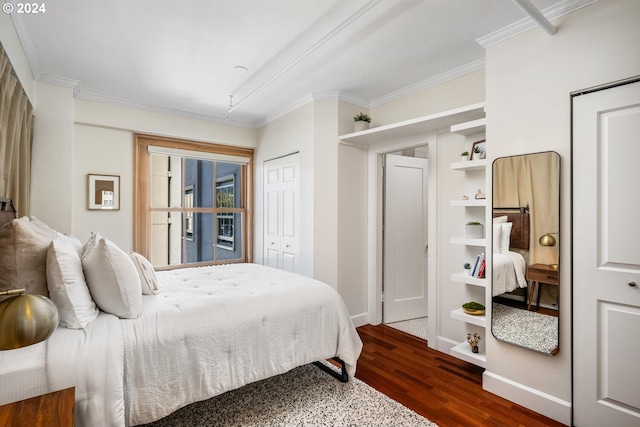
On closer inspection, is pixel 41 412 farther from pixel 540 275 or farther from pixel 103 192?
pixel 103 192

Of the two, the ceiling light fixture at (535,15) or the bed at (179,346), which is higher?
the ceiling light fixture at (535,15)

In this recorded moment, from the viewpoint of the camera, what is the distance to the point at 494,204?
91.1 inches

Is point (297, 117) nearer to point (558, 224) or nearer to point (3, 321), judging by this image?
point (558, 224)

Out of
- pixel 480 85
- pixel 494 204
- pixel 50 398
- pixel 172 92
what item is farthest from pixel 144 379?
pixel 480 85

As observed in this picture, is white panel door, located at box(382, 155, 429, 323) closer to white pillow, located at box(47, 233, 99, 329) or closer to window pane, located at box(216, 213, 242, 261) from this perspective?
window pane, located at box(216, 213, 242, 261)

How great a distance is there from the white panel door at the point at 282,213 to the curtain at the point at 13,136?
2.46 meters

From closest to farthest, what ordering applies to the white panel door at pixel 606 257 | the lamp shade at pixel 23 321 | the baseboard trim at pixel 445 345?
the lamp shade at pixel 23 321 → the white panel door at pixel 606 257 → the baseboard trim at pixel 445 345

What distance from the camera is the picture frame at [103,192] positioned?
3518 millimetres

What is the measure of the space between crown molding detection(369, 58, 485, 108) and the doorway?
0.65 meters

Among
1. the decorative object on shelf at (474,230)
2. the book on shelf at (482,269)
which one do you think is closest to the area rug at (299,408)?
the book on shelf at (482,269)

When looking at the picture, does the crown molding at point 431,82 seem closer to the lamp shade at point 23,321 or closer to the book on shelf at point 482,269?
the book on shelf at point 482,269

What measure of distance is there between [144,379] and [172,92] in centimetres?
298

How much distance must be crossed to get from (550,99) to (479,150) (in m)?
0.65

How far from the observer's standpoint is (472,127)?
2521mm
